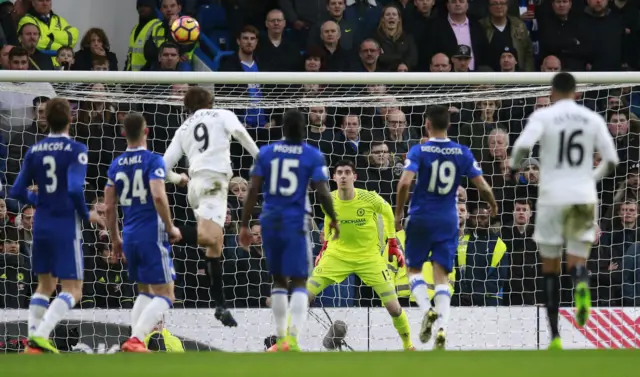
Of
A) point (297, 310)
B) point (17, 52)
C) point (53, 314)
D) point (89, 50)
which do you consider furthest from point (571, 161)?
point (89, 50)

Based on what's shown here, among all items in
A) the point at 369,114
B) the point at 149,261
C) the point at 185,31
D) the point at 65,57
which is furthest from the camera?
the point at 65,57

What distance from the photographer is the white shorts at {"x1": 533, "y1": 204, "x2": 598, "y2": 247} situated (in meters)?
10.3

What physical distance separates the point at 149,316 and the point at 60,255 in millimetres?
836

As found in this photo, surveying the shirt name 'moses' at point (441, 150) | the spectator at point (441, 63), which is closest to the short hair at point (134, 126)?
the shirt name 'moses' at point (441, 150)

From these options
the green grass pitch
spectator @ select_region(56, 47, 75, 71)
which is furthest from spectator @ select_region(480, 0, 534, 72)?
the green grass pitch

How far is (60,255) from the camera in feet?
36.4

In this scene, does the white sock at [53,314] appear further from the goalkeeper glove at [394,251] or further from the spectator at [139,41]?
the spectator at [139,41]

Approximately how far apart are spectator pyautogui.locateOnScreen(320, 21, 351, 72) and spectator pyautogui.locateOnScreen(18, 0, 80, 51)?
9.75ft

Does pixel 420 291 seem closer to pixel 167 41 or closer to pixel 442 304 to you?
pixel 442 304

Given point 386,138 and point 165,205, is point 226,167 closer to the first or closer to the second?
point 165,205

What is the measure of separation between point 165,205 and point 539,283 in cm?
604

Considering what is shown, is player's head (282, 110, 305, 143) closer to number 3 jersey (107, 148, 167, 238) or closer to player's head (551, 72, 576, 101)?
number 3 jersey (107, 148, 167, 238)

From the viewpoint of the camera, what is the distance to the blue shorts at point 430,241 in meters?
11.8

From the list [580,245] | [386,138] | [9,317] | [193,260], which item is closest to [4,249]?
[9,317]
